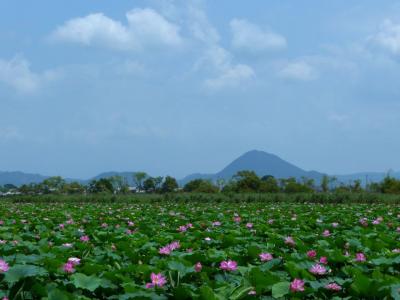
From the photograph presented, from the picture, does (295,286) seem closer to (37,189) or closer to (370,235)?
(370,235)

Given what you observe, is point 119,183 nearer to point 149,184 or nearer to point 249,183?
point 149,184

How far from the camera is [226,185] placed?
38.2 meters

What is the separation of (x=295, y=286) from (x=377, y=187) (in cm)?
3322

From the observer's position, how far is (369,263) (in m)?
3.89

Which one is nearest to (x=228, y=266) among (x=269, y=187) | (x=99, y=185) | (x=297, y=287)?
(x=297, y=287)

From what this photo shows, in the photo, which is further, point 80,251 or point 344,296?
point 80,251

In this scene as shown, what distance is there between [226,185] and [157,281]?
116 ft

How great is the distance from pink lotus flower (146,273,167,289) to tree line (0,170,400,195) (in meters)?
28.6

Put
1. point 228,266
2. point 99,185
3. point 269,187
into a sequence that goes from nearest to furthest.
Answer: point 228,266
point 269,187
point 99,185

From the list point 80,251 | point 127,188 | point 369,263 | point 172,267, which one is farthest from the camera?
point 127,188

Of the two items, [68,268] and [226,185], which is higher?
[226,185]

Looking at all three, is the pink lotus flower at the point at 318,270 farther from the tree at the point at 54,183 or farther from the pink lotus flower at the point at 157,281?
the tree at the point at 54,183

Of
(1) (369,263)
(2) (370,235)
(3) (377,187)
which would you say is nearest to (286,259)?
(1) (369,263)

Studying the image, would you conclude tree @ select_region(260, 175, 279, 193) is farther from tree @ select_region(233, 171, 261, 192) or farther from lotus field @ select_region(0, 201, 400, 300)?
lotus field @ select_region(0, 201, 400, 300)
